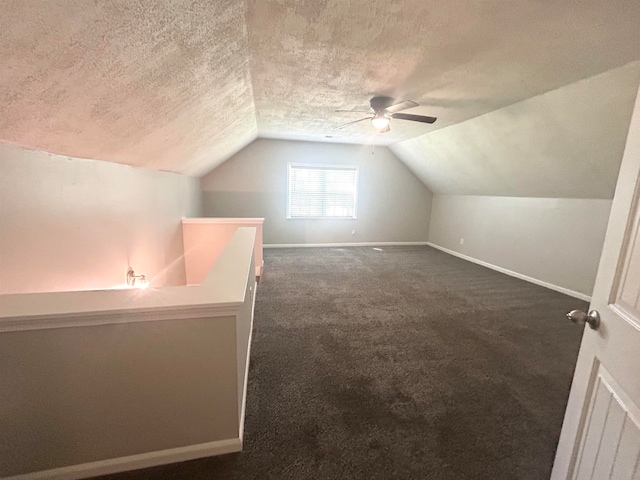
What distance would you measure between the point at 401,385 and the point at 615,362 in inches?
52.0

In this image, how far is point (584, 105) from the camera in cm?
255

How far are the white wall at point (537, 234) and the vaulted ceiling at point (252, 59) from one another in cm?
143

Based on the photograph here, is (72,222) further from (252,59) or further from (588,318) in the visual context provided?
(588,318)

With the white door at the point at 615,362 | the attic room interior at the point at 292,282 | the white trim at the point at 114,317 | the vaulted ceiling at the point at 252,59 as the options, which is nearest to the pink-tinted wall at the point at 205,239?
the attic room interior at the point at 292,282

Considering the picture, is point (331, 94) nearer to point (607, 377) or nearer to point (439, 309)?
point (439, 309)

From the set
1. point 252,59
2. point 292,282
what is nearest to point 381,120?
point 252,59

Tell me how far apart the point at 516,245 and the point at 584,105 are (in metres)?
2.54

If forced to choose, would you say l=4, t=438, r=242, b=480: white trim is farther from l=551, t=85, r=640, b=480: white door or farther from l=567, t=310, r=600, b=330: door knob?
l=567, t=310, r=600, b=330: door knob

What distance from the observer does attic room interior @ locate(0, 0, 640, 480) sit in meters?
1.07

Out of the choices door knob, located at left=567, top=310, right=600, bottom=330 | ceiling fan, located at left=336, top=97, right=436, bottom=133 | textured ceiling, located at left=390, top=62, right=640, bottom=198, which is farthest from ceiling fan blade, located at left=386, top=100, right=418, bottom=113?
door knob, located at left=567, top=310, right=600, bottom=330

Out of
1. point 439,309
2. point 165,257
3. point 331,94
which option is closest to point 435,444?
point 439,309

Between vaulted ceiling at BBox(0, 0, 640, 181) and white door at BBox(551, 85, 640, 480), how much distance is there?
128cm

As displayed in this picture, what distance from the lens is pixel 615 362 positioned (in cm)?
84

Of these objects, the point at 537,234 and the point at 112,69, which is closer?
the point at 112,69
